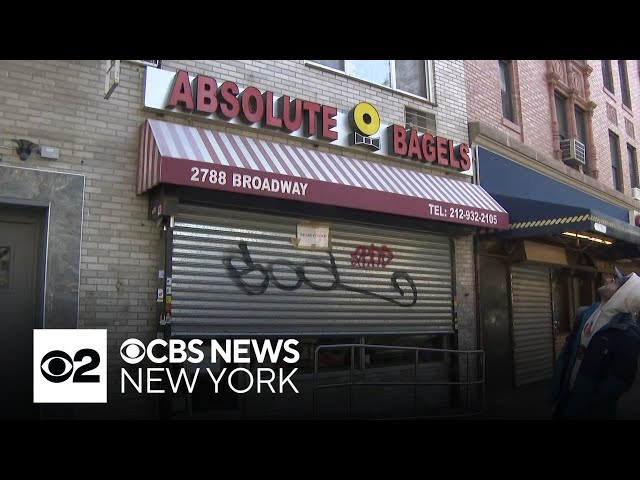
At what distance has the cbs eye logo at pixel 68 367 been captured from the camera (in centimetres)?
609

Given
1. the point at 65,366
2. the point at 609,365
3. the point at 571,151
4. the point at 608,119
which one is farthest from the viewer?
the point at 608,119

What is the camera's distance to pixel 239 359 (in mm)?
7277

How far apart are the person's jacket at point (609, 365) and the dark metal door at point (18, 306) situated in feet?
17.7

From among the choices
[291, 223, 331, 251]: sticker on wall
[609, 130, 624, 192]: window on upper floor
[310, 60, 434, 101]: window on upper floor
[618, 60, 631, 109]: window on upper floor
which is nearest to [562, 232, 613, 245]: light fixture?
[310, 60, 434, 101]: window on upper floor

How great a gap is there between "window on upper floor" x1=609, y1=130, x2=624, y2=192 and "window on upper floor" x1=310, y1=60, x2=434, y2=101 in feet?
34.0

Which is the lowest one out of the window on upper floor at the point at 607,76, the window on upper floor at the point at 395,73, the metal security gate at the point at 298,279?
the metal security gate at the point at 298,279

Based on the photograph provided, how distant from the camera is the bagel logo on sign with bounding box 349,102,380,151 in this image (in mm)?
8820

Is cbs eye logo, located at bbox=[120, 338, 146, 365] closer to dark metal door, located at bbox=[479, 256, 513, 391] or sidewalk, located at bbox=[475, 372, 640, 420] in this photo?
sidewalk, located at bbox=[475, 372, 640, 420]

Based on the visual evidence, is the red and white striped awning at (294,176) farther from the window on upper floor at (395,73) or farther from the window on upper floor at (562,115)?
the window on upper floor at (562,115)

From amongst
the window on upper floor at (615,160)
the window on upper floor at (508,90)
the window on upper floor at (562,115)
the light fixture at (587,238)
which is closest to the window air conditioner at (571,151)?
the window on upper floor at (562,115)

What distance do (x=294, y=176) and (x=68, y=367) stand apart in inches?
131

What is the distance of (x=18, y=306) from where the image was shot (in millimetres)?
6223

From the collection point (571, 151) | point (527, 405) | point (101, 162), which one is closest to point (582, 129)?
point (571, 151)

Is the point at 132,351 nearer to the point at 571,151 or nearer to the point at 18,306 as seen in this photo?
the point at 18,306
